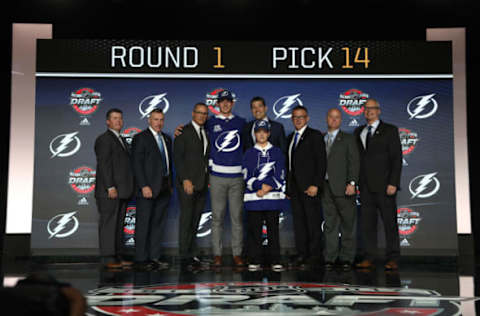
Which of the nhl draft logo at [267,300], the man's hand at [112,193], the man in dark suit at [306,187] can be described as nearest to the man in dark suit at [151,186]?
the man's hand at [112,193]

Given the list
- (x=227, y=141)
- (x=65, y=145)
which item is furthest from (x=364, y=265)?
(x=65, y=145)

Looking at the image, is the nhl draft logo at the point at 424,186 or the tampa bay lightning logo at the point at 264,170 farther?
the nhl draft logo at the point at 424,186

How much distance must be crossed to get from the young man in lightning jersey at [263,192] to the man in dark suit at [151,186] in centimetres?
90

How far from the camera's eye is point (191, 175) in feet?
19.5

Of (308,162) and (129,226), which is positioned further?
(129,226)

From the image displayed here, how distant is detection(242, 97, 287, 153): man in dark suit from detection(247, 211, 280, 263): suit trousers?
0.76 m

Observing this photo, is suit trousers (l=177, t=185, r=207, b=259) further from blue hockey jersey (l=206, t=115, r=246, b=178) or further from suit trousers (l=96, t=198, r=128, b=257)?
suit trousers (l=96, t=198, r=128, b=257)

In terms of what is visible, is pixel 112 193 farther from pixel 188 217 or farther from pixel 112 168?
pixel 188 217

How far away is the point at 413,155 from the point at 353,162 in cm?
99

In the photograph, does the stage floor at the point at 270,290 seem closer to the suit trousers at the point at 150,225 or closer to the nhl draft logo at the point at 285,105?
the suit trousers at the point at 150,225

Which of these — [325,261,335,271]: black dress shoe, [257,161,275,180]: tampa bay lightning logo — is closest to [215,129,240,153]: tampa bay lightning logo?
[257,161,275,180]: tampa bay lightning logo

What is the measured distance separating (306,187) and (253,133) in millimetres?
788

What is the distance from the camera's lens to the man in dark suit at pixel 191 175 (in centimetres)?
590

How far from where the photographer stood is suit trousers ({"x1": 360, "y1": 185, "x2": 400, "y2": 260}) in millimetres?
5879
